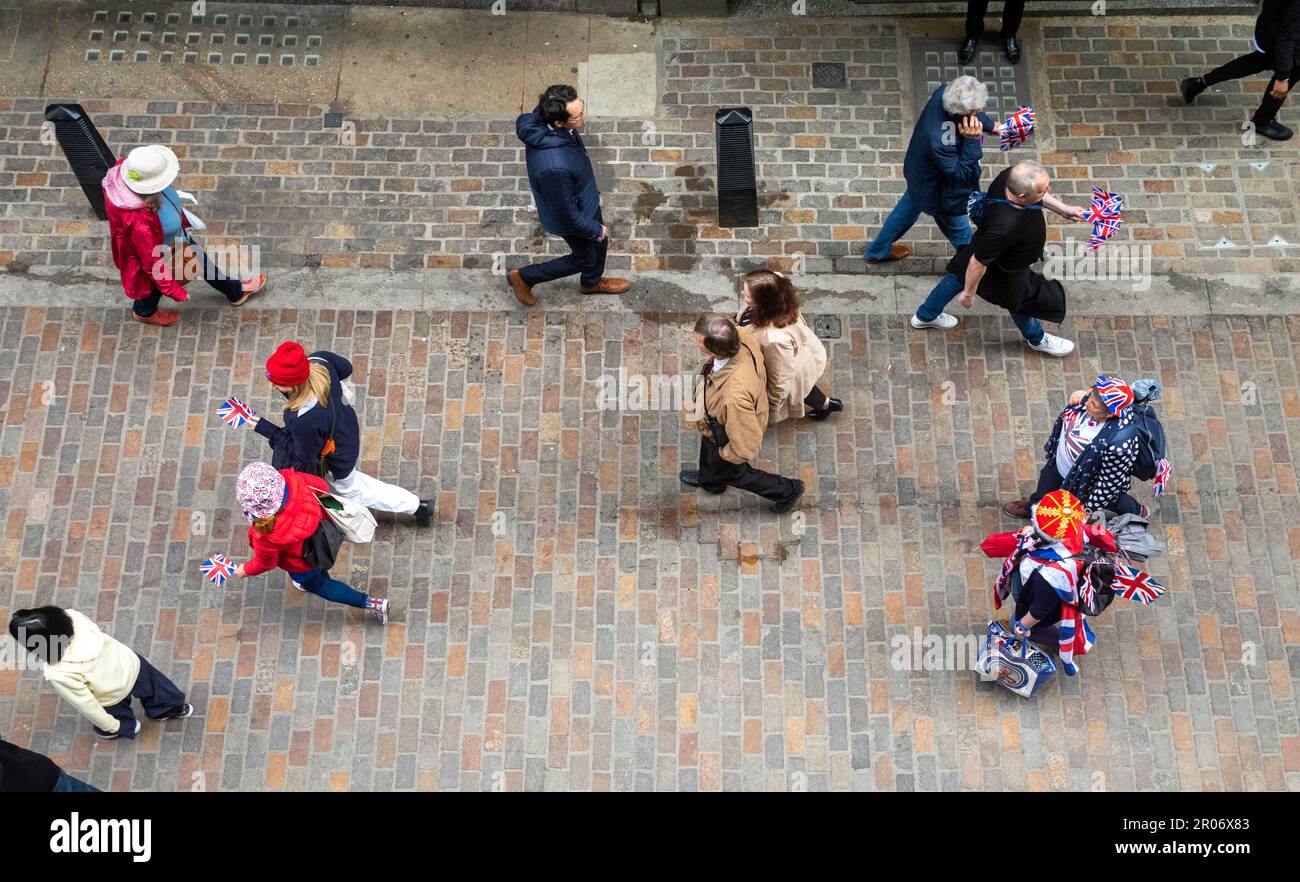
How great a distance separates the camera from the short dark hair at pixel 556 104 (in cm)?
732

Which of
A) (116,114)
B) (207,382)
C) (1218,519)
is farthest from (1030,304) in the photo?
(116,114)

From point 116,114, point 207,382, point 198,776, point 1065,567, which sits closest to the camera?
point 1065,567

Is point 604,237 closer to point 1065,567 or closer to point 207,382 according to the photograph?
point 207,382

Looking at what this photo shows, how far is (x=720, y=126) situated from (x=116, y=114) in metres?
4.85

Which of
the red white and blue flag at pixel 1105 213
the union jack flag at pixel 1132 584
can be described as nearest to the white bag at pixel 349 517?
the union jack flag at pixel 1132 584

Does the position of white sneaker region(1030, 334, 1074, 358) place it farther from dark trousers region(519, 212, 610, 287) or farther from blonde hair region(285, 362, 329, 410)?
blonde hair region(285, 362, 329, 410)

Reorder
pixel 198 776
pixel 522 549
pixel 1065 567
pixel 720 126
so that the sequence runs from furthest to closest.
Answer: pixel 720 126, pixel 522 549, pixel 198 776, pixel 1065 567

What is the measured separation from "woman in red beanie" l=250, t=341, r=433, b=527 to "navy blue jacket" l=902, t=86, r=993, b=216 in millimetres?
3940

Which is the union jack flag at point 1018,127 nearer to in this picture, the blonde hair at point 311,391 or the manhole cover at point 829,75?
the manhole cover at point 829,75

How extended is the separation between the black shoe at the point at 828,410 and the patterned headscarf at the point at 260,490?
3.60 m

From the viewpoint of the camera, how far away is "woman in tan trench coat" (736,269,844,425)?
22.4 feet

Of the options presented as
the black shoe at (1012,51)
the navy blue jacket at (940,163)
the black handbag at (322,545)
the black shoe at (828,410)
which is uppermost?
the black shoe at (1012,51)

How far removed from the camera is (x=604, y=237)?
8188 mm

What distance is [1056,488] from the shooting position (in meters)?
7.29
